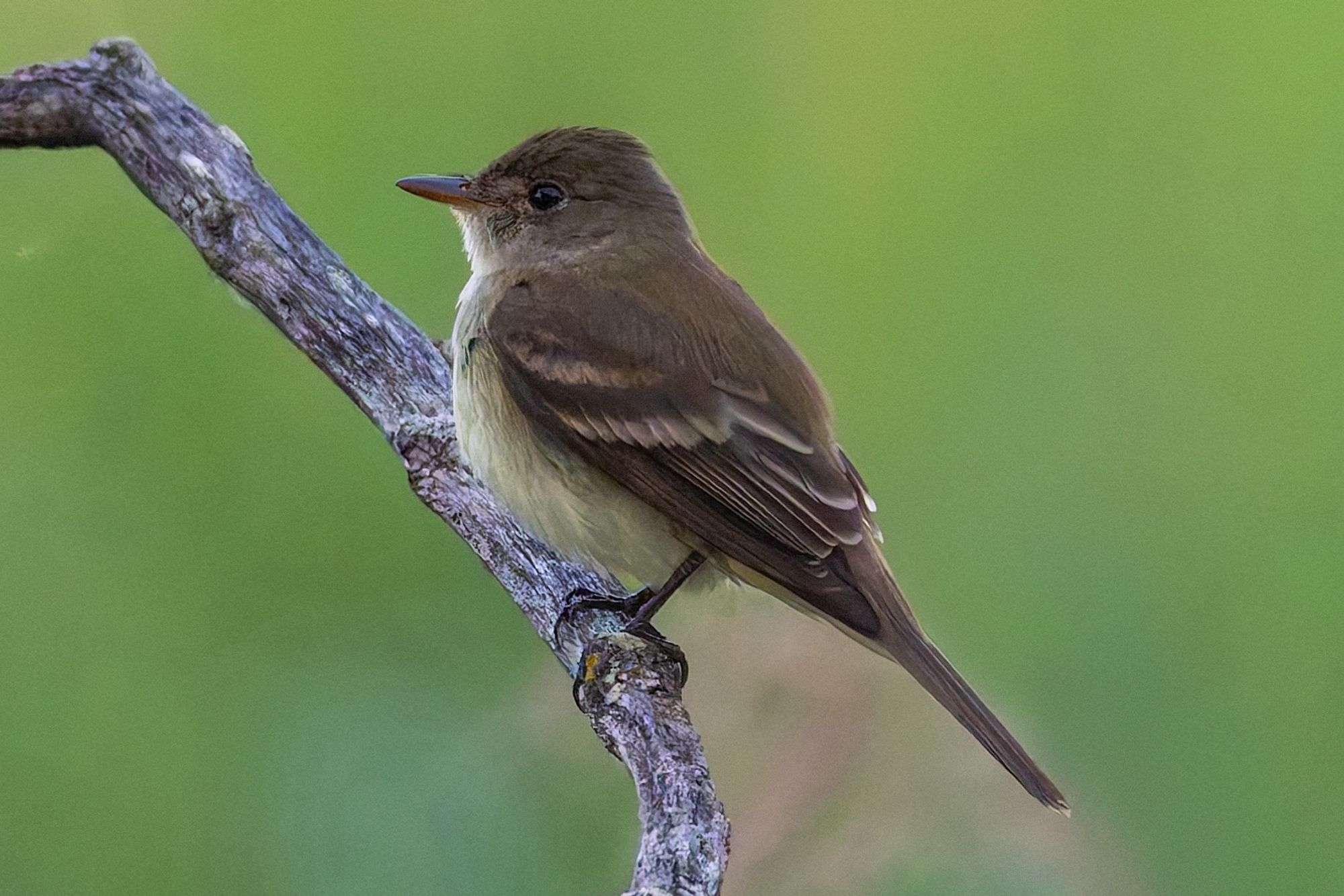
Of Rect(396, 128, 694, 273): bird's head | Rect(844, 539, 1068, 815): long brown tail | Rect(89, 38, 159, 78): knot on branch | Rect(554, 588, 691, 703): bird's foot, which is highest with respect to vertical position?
Rect(89, 38, 159, 78): knot on branch

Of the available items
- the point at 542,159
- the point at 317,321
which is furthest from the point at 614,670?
the point at 542,159

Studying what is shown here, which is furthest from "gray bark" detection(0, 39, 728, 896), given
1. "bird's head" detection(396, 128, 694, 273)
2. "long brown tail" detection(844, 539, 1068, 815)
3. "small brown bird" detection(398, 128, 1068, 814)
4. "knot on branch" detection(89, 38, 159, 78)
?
"long brown tail" detection(844, 539, 1068, 815)

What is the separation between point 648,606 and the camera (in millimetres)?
2219

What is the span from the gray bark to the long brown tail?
0.33 m

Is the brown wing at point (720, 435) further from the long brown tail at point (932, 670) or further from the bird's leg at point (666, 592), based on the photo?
the bird's leg at point (666, 592)

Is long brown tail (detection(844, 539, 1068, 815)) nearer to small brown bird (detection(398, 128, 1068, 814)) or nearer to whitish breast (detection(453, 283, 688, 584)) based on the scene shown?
small brown bird (detection(398, 128, 1068, 814))

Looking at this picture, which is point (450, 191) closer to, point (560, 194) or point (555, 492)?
point (560, 194)

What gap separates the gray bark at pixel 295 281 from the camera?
2.27 m

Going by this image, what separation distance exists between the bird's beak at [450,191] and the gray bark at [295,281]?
0.62 feet

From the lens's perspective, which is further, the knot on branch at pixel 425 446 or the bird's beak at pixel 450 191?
the bird's beak at pixel 450 191

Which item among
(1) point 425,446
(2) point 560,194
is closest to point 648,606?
(1) point 425,446

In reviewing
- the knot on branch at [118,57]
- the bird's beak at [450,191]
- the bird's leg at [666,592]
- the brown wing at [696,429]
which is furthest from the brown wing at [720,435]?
the knot on branch at [118,57]

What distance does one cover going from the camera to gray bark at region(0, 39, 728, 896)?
89.4 inches

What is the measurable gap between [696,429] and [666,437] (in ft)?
0.14
